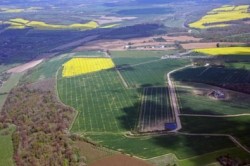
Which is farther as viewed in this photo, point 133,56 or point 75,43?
point 75,43

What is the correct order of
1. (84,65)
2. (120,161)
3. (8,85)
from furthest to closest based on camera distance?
(84,65)
(8,85)
(120,161)

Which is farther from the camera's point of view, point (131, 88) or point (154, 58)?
point (154, 58)

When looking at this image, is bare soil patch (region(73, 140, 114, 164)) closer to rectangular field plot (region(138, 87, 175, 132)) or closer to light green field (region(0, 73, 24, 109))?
rectangular field plot (region(138, 87, 175, 132))

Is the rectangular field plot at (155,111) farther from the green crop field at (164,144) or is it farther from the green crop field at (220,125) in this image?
the green crop field at (164,144)

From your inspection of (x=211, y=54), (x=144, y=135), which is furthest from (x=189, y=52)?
(x=144, y=135)

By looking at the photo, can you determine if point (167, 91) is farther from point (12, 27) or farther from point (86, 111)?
point (12, 27)

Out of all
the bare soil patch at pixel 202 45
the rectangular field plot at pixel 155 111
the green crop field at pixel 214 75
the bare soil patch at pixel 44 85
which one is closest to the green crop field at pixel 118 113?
the rectangular field plot at pixel 155 111

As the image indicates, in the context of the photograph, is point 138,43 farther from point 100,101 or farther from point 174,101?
point 174,101

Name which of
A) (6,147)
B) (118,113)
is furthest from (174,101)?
(6,147)
